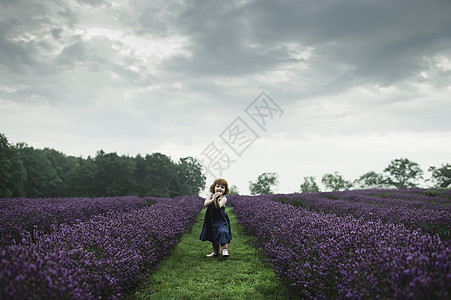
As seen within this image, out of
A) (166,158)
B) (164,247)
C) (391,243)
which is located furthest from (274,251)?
(166,158)

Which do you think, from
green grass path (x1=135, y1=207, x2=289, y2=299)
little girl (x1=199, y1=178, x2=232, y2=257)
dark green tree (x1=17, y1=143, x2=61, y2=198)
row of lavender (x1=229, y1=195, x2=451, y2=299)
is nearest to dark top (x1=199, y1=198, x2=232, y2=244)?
little girl (x1=199, y1=178, x2=232, y2=257)

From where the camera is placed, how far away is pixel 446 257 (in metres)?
2.11

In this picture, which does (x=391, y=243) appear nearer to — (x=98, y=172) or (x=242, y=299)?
(x=242, y=299)

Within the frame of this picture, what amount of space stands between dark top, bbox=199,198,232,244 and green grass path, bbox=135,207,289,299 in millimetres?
447

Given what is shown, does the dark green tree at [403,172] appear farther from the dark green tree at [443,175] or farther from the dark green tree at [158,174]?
the dark green tree at [158,174]

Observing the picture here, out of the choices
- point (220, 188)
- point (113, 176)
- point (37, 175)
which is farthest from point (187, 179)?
point (220, 188)

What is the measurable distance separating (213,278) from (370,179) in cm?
8754

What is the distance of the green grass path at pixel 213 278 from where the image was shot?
3963 millimetres

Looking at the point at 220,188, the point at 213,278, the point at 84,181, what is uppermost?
the point at 84,181

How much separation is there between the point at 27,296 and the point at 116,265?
1258mm

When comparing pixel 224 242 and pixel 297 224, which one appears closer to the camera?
pixel 297 224

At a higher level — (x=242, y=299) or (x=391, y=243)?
(x=391, y=243)

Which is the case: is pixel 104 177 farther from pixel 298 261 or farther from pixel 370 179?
pixel 370 179

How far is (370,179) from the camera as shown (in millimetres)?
80312
